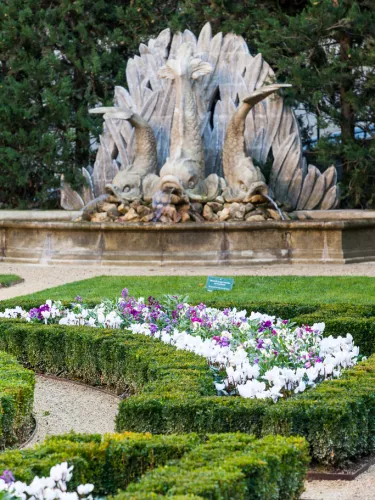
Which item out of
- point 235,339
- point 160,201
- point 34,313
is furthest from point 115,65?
point 235,339

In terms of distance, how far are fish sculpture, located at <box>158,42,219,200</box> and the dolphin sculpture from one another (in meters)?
0.32

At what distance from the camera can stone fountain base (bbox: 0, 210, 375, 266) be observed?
48.9 feet

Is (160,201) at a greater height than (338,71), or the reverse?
(338,71)

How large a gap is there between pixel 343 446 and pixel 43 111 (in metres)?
16.3

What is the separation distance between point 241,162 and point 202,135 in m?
1.43

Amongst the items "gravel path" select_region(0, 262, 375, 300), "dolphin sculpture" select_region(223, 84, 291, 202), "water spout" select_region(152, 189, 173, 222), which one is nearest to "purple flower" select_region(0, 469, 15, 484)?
"gravel path" select_region(0, 262, 375, 300)

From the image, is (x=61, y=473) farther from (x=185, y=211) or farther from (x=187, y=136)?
(x=187, y=136)

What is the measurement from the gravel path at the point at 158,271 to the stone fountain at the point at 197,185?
30cm

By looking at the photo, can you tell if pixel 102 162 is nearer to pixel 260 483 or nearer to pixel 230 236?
pixel 230 236

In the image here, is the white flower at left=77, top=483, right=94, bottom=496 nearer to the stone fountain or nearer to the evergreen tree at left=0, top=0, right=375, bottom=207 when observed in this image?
the stone fountain

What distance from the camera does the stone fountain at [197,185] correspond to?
49.3 feet

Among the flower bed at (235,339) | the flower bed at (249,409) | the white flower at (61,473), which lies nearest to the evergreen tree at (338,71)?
the flower bed at (235,339)

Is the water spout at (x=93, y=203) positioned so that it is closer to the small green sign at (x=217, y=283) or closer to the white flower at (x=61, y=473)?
the small green sign at (x=217, y=283)

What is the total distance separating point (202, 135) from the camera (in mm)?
18016
